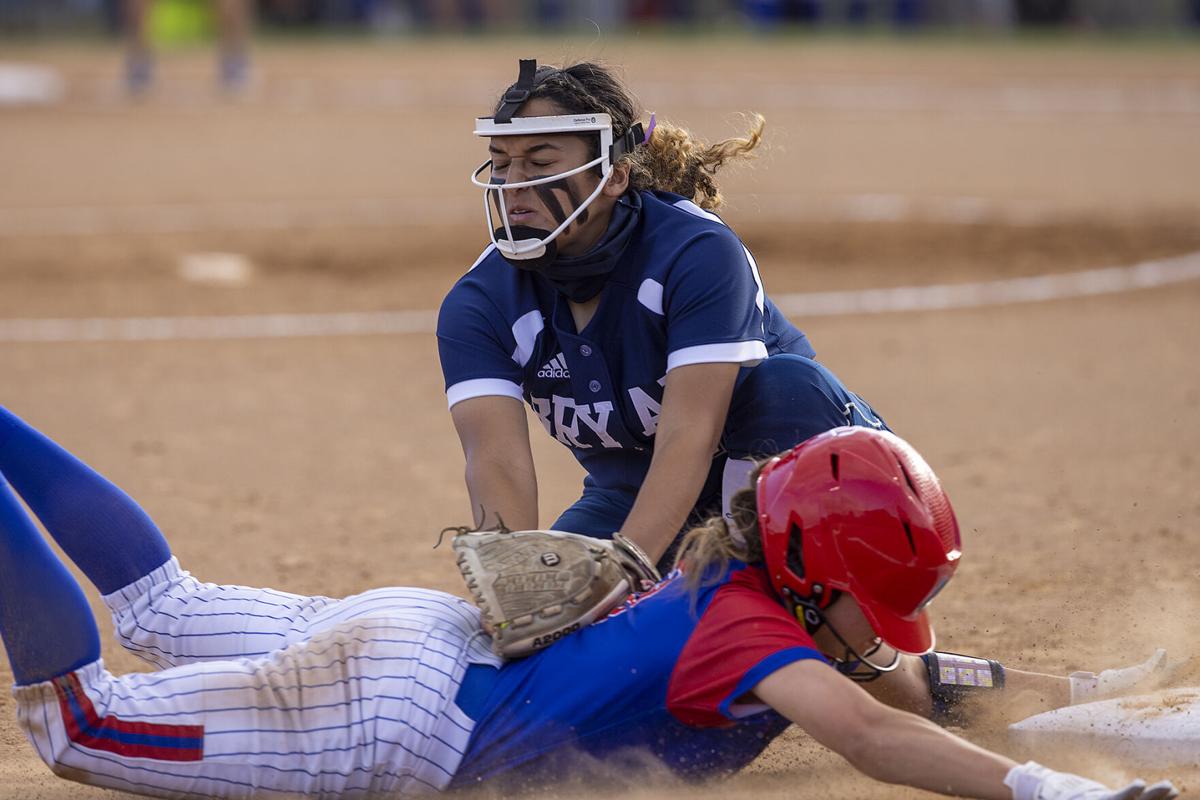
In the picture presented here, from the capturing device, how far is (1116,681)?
372 cm

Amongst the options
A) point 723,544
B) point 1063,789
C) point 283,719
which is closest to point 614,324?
point 723,544

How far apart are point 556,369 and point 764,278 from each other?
6186mm

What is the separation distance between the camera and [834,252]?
10680 millimetres

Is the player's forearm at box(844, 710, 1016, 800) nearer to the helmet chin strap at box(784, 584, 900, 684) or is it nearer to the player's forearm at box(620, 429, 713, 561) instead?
the helmet chin strap at box(784, 584, 900, 684)

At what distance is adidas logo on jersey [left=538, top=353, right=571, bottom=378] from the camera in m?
3.92

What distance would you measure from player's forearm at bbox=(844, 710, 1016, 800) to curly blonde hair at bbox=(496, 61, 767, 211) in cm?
167

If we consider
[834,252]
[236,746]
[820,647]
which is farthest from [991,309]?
[236,746]

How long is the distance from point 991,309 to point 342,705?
22.6 ft

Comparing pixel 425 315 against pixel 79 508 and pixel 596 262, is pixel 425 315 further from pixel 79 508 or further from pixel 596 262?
pixel 79 508

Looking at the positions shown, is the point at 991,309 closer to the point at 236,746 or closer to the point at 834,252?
the point at 834,252

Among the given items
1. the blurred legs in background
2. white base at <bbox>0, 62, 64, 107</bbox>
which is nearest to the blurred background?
white base at <bbox>0, 62, 64, 107</bbox>

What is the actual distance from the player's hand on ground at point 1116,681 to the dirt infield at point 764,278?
0.98ft

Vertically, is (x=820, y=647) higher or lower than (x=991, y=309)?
higher

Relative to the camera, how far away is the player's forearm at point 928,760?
275 cm
